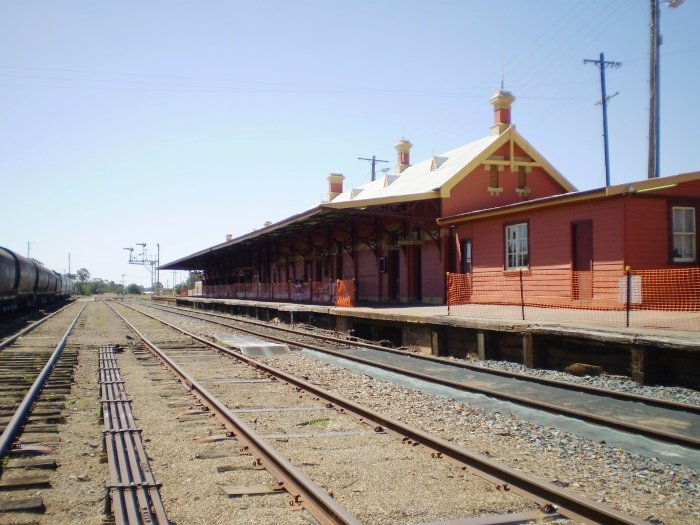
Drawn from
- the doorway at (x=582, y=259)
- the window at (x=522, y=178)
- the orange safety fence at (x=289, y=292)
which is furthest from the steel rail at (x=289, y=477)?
the window at (x=522, y=178)

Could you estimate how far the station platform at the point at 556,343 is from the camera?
30.1 feet

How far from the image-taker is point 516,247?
Result: 56.6ft

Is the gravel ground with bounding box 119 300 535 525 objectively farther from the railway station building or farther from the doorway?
the doorway

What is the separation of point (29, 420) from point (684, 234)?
14231mm

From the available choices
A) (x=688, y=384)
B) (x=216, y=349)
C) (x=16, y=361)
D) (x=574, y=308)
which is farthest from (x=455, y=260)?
(x=16, y=361)

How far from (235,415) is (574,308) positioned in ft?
34.3

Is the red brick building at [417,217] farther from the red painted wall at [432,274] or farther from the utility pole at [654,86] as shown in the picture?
the utility pole at [654,86]

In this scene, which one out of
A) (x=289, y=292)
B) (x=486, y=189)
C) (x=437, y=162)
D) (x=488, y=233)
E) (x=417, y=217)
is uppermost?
(x=437, y=162)

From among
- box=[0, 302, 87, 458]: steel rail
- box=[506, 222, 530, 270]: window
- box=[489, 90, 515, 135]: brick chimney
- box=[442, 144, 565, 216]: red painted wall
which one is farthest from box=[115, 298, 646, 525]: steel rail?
box=[489, 90, 515, 135]: brick chimney

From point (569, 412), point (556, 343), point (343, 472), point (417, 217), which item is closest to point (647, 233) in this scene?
point (556, 343)

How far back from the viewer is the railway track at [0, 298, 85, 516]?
187 inches

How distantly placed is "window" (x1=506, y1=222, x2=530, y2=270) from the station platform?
2294 millimetres

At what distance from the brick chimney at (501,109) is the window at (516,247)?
8.59 metres

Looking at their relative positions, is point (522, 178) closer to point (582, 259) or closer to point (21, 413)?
point (582, 259)
